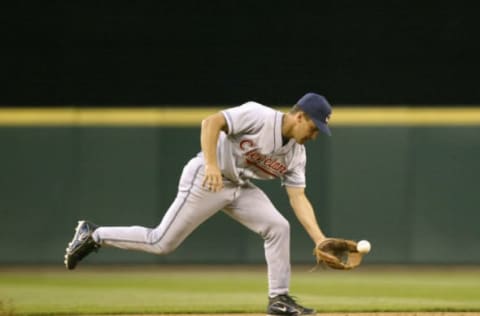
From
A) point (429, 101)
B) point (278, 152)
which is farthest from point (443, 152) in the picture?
point (278, 152)

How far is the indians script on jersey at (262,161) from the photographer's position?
6324mm

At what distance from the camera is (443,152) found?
11.3 m

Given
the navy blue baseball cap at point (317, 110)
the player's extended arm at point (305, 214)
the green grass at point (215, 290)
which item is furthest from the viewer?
the green grass at point (215, 290)

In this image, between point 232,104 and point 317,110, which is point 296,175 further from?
point 232,104

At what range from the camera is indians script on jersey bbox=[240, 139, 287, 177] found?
6324 millimetres

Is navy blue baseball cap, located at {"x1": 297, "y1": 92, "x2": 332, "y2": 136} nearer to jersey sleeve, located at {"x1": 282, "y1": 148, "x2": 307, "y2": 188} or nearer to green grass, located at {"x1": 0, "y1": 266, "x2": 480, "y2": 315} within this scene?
jersey sleeve, located at {"x1": 282, "y1": 148, "x2": 307, "y2": 188}

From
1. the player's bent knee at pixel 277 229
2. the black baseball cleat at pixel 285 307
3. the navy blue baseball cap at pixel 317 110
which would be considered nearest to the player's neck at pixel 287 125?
the navy blue baseball cap at pixel 317 110

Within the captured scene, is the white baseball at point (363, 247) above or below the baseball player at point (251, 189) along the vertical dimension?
below

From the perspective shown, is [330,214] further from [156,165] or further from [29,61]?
[29,61]

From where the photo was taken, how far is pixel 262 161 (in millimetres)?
6383

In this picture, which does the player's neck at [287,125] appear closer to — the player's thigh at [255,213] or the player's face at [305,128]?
the player's face at [305,128]

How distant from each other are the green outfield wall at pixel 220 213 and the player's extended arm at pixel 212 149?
16.6 feet

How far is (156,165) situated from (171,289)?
210 cm

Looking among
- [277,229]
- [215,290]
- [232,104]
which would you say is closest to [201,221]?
[277,229]
